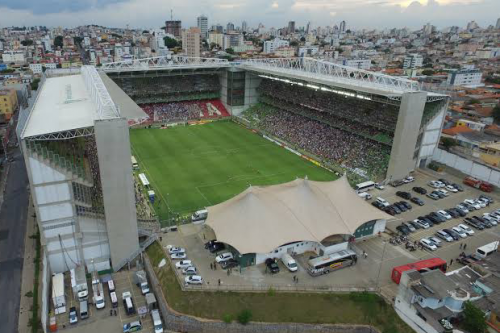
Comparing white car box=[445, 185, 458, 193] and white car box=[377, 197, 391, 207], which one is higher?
white car box=[445, 185, 458, 193]

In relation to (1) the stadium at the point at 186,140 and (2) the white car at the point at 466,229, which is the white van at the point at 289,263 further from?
(2) the white car at the point at 466,229

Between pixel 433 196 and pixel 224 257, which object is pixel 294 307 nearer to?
pixel 224 257

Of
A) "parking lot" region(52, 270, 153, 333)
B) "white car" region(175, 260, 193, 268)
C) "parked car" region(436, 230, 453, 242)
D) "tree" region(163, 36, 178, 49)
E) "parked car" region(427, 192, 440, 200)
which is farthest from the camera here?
"tree" region(163, 36, 178, 49)

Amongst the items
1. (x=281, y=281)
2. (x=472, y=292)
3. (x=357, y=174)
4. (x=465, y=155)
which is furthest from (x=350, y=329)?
(x=465, y=155)

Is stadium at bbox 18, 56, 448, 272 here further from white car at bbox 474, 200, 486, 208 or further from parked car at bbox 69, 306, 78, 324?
white car at bbox 474, 200, 486, 208

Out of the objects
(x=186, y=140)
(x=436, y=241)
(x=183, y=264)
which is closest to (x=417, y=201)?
(x=436, y=241)

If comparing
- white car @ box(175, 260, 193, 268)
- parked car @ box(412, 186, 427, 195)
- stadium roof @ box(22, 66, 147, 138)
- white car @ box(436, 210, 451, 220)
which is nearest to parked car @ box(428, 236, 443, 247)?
white car @ box(436, 210, 451, 220)

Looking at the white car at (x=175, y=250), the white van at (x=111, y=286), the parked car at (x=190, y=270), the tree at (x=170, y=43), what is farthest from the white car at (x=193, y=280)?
the tree at (x=170, y=43)
